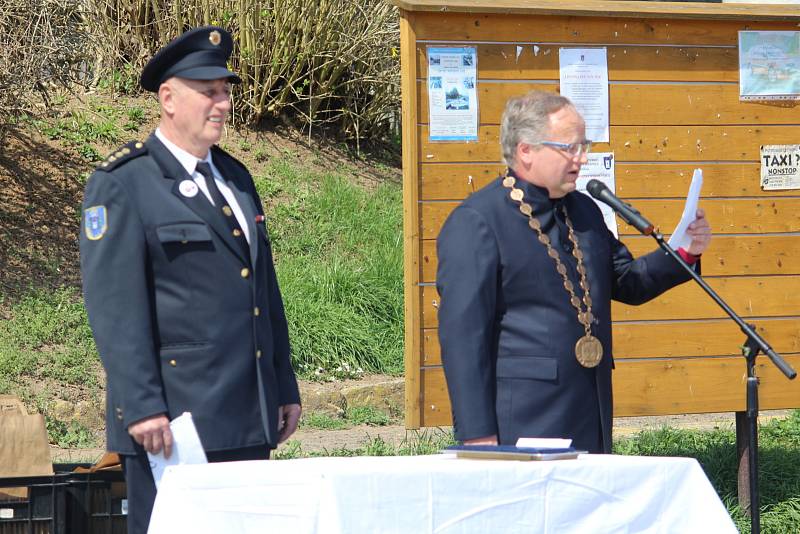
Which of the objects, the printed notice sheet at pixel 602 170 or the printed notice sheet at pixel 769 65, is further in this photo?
the printed notice sheet at pixel 769 65

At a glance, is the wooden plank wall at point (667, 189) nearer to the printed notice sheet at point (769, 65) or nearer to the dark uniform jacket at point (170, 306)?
the printed notice sheet at point (769, 65)

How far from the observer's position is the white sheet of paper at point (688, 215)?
3918 millimetres

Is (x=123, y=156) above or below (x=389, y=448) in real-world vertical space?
above

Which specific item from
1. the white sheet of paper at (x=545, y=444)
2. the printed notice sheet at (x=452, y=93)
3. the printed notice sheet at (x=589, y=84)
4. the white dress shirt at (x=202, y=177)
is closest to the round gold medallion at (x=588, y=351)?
the white sheet of paper at (x=545, y=444)

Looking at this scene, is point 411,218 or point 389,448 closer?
point 411,218

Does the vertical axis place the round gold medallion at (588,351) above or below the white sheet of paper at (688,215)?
below

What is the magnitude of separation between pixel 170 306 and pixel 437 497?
3.66ft

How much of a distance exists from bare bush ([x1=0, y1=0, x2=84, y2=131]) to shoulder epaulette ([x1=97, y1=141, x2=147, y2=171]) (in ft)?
19.1

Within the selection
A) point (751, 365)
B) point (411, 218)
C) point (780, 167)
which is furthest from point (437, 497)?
point (780, 167)

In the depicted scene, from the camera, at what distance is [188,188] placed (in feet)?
12.3

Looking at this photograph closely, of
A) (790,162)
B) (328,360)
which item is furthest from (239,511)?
(328,360)

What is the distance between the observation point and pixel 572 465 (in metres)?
3.12

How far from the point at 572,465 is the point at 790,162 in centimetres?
344

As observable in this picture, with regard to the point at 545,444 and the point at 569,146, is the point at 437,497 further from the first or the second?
the point at 569,146
